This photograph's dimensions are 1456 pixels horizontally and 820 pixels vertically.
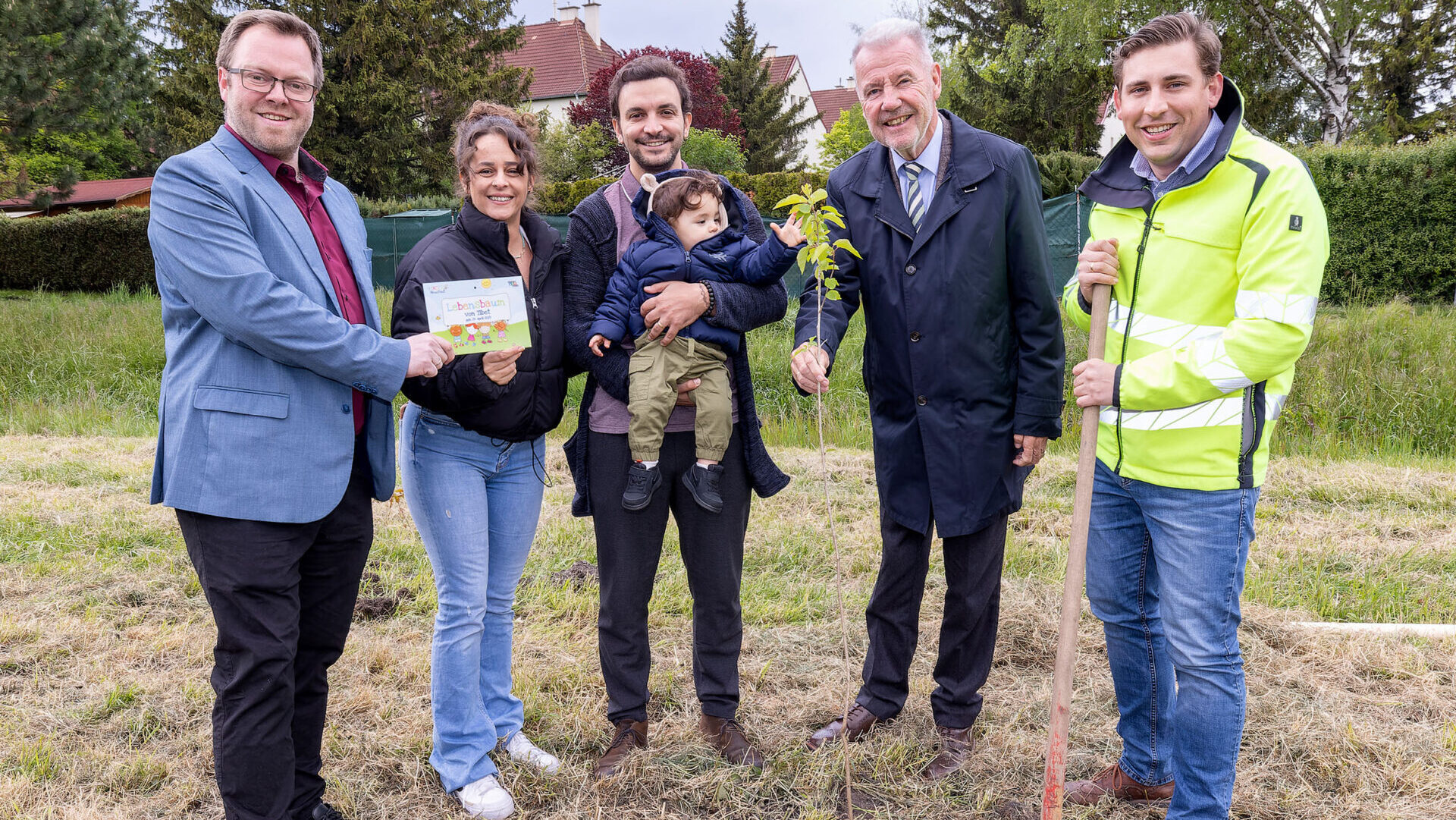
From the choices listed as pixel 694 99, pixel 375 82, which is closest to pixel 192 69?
pixel 375 82

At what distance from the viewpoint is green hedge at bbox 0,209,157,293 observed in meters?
18.2

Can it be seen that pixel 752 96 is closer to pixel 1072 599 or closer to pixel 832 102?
pixel 832 102

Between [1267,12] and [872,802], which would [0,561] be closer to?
[872,802]

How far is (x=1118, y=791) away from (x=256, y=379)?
9.29 feet

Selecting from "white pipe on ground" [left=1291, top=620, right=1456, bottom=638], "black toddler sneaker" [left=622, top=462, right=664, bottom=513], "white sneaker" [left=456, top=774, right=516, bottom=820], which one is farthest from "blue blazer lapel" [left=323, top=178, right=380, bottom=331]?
"white pipe on ground" [left=1291, top=620, right=1456, bottom=638]

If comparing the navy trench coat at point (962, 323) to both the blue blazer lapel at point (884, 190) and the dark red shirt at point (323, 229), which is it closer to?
the blue blazer lapel at point (884, 190)

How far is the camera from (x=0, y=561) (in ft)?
16.5

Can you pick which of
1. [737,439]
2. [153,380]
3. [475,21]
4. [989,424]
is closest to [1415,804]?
[989,424]

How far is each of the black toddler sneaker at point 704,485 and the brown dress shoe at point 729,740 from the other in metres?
0.80

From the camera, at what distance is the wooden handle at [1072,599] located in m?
2.37

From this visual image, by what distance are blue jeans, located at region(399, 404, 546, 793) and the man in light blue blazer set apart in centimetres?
32

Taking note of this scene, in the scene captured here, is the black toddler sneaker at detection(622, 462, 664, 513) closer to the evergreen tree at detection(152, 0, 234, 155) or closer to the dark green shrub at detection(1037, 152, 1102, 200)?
the dark green shrub at detection(1037, 152, 1102, 200)

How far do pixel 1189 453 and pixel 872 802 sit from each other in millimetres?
1466

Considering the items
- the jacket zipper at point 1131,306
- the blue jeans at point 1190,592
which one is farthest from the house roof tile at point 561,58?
the blue jeans at point 1190,592
